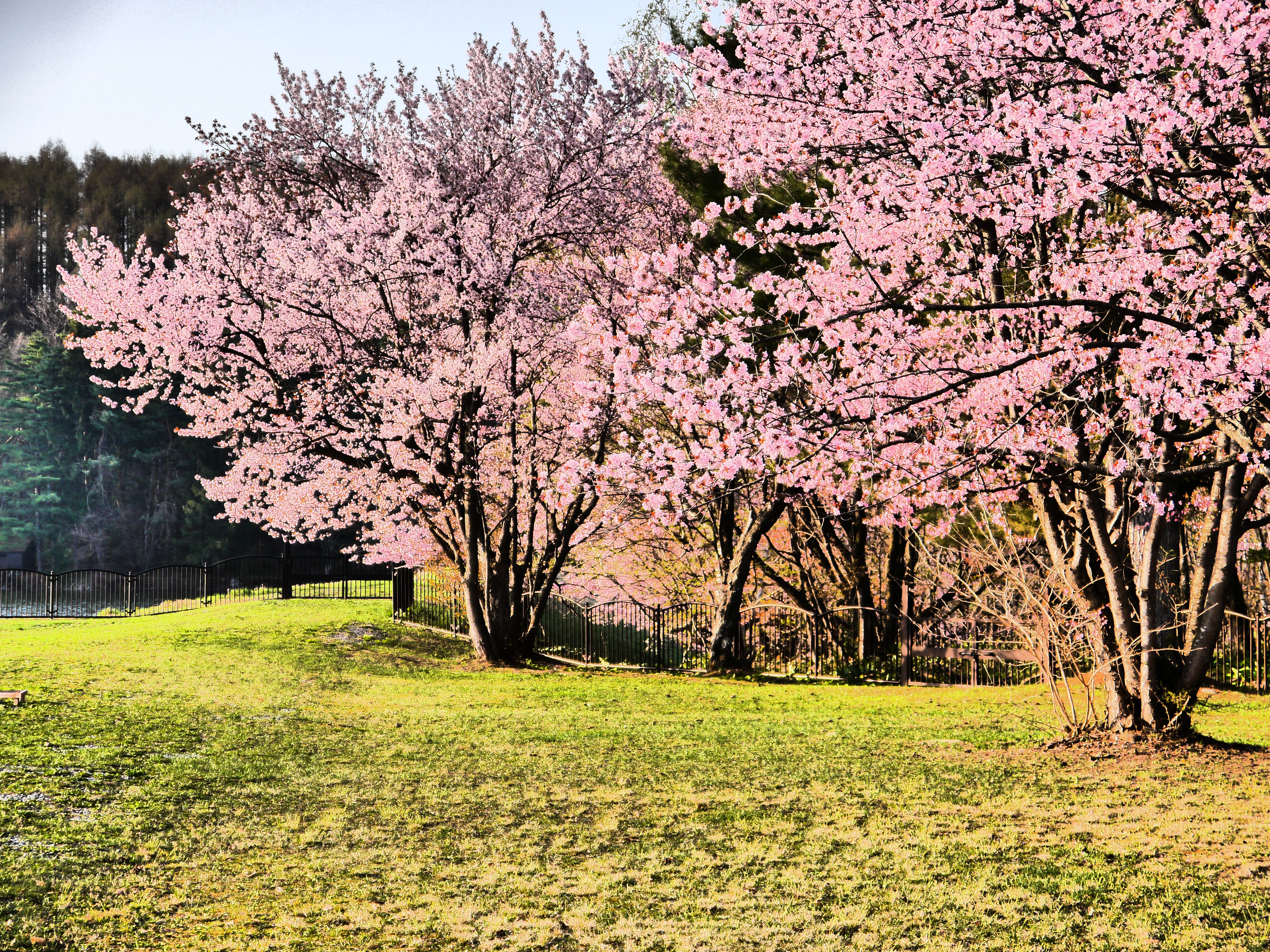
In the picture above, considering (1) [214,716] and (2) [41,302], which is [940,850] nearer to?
(1) [214,716]

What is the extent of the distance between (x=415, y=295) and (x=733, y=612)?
285 inches

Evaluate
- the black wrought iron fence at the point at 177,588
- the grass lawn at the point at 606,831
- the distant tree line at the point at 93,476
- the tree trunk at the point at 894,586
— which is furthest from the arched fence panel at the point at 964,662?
the distant tree line at the point at 93,476

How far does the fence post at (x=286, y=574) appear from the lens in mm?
28203

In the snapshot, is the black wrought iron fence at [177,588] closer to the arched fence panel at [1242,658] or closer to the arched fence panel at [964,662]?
the arched fence panel at [964,662]

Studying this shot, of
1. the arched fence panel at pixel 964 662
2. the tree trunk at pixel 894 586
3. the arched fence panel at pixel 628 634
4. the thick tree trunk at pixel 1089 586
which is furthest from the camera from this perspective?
the arched fence panel at pixel 628 634

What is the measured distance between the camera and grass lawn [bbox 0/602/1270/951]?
4688 millimetres

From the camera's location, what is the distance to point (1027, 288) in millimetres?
10391

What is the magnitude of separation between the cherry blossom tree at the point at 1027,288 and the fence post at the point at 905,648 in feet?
18.5

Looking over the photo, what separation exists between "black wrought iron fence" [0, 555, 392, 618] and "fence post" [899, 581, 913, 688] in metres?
13.7

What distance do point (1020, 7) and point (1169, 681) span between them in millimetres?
5674

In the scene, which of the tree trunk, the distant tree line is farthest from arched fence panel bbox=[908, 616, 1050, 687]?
the distant tree line

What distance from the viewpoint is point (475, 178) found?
16484 mm

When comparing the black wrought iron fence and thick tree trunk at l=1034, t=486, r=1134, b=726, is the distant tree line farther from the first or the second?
thick tree trunk at l=1034, t=486, r=1134, b=726

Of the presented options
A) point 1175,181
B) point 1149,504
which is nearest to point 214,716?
point 1149,504
